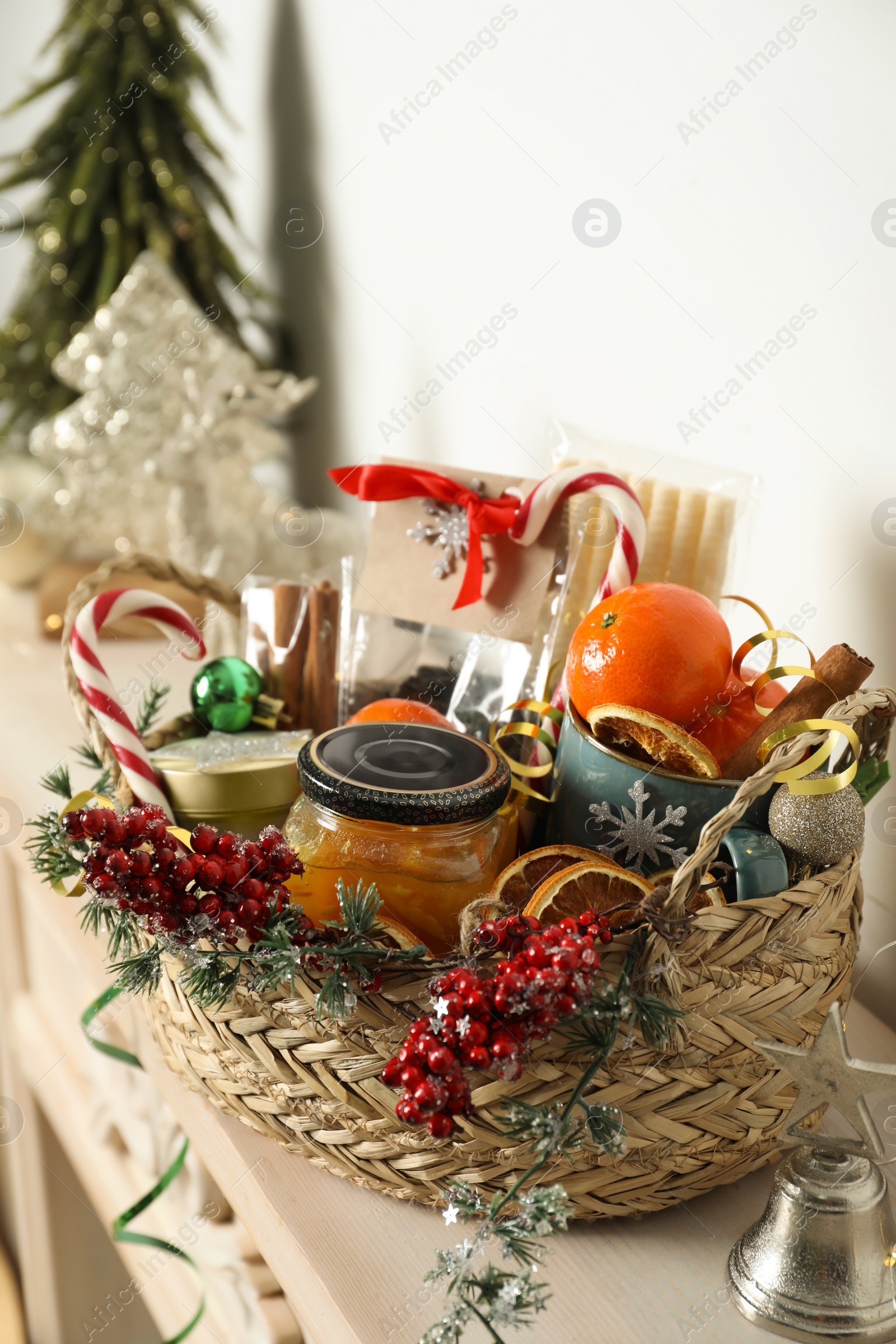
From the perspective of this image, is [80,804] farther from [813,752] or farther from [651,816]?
[813,752]

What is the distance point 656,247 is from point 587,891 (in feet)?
2.08

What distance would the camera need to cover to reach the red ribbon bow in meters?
0.87

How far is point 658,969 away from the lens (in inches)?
20.0

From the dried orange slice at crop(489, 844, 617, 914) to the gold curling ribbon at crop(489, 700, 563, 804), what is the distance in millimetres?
91

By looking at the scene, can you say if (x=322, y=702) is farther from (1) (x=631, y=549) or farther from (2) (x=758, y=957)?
(2) (x=758, y=957)

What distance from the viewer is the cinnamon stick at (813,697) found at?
2.06 feet

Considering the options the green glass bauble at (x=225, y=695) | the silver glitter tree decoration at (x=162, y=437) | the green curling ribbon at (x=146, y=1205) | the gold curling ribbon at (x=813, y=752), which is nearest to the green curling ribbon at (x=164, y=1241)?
the green curling ribbon at (x=146, y=1205)

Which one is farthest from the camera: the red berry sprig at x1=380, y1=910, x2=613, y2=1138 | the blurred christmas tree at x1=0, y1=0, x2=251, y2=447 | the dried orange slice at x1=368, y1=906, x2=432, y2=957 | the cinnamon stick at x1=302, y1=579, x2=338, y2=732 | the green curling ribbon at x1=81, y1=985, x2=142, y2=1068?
the blurred christmas tree at x1=0, y1=0, x2=251, y2=447

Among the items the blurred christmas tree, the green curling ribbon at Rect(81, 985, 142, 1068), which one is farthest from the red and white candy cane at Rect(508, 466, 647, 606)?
the blurred christmas tree

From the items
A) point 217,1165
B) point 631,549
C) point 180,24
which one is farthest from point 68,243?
point 217,1165

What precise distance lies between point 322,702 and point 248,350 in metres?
0.91

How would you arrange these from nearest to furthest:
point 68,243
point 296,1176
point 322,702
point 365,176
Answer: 1. point 296,1176
2. point 322,702
3. point 365,176
4. point 68,243

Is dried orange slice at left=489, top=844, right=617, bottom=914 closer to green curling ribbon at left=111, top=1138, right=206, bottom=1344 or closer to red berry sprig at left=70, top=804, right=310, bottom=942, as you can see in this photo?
red berry sprig at left=70, top=804, right=310, bottom=942

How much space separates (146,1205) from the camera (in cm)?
79
